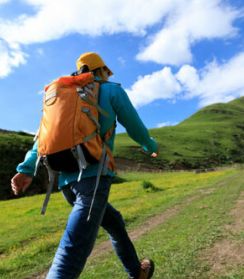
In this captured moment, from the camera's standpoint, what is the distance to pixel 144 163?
120m

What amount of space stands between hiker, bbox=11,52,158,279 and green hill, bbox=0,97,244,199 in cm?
4749

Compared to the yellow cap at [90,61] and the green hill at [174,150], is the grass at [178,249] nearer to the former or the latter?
the yellow cap at [90,61]

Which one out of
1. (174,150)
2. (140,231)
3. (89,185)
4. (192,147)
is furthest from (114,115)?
(192,147)

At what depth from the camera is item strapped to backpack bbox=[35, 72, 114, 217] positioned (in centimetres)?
452

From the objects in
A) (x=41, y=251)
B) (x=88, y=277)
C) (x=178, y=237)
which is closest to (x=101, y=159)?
(x=88, y=277)

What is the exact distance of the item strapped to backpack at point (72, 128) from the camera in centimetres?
452

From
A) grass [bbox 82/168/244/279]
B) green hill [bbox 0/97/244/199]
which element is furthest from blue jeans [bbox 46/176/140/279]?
green hill [bbox 0/97/244/199]

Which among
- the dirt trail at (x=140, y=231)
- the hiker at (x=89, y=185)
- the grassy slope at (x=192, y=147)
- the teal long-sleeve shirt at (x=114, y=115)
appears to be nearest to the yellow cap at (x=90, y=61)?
the hiker at (x=89, y=185)

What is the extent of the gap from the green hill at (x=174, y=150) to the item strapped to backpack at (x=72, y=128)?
1887 inches

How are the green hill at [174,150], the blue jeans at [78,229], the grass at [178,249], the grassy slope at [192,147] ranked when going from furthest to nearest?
the grassy slope at [192,147], the green hill at [174,150], the grass at [178,249], the blue jeans at [78,229]

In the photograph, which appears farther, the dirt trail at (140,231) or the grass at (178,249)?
the dirt trail at (140,231)

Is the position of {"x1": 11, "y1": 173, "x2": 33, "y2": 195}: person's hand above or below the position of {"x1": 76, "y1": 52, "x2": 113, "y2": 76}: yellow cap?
below

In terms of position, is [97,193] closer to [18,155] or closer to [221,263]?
[221,263]

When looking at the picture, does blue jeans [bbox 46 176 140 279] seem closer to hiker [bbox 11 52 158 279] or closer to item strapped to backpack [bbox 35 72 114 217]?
hiker [bbox 11 52 158 279]
